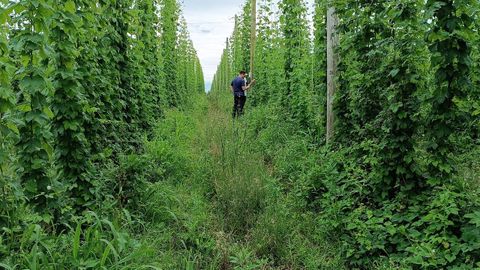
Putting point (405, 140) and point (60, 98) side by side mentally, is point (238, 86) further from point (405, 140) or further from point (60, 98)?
point (60, 98)

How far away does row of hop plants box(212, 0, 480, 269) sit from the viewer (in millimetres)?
3479

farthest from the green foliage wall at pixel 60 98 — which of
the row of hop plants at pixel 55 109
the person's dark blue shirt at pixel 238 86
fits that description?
the person's dark blue shirt at pixel 238 86

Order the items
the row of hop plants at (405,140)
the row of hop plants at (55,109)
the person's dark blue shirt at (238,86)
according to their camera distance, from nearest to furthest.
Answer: the row of hop plants at (55,109), the row of hop plants at (405,140), the person's dark blue shirt at (238,86)

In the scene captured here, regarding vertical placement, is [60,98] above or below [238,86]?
below

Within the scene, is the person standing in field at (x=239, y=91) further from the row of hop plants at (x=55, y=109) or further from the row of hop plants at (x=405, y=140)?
the row of hop plants at (x=405, y=140)

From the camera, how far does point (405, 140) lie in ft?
13.3

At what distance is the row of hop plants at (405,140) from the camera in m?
3.48

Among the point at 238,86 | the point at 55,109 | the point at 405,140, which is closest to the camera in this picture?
the point at 55,109

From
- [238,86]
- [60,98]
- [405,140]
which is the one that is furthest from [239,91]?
[60,98]

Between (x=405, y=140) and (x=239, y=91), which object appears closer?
(x=405, y=140)

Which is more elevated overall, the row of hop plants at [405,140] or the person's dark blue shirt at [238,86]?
the person's dark blue shirt at [238,86]

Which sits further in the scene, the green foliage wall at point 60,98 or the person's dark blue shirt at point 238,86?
the person's dark blue shirt at point 238,86

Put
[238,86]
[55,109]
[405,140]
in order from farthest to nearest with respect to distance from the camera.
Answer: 1. [238,86]
2. [405,140]
3. [55,109]

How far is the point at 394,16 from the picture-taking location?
13.1ft
